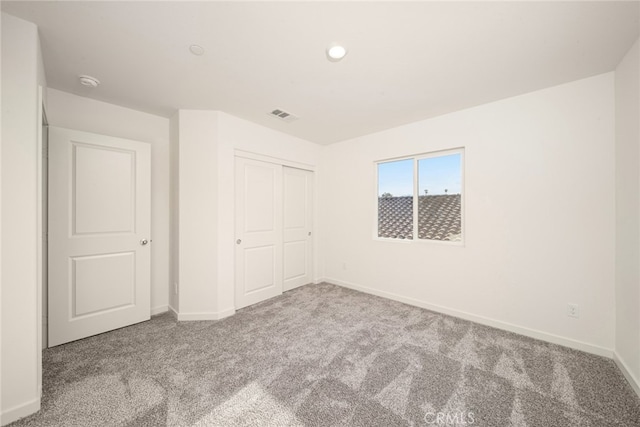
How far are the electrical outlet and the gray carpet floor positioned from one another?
331 millimetres

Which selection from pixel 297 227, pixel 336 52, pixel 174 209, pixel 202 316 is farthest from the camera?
pixel 297 227

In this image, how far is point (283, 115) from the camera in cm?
289

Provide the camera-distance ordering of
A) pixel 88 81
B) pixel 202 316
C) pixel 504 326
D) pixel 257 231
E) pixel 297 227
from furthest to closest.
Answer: pixel 297 227 → pixel 257 231 → pixel 202 316 → pixel 504 326 → pixel 88 81

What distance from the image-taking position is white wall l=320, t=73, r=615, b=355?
80.3 inches

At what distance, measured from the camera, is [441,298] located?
290 cm

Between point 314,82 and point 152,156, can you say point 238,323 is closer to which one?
point 152,156

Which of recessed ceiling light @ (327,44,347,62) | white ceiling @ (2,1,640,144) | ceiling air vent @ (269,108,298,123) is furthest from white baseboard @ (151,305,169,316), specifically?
recessed ceiling light @ (327,44,347,62)

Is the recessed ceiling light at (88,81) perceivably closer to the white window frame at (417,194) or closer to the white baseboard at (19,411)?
the white baseboard at (19,411)

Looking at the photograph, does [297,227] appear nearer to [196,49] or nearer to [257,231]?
[257,231]

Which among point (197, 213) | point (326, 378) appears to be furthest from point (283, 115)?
point (326, 378)

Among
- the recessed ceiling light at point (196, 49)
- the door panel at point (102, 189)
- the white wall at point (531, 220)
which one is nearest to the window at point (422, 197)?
the white wall at point (531, 220)

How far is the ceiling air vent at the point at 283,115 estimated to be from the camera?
277 cm

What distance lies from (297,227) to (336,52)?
268 centimetres
